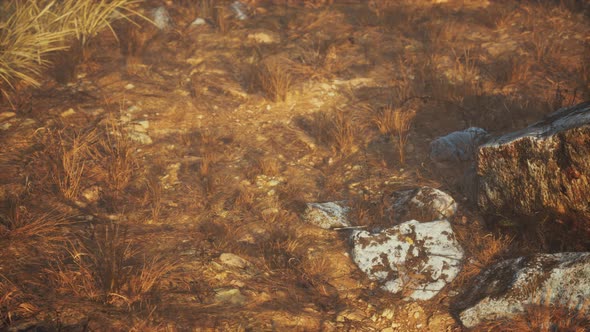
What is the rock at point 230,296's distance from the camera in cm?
283

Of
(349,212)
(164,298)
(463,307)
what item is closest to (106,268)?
(164,298)

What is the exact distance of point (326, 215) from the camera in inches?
139

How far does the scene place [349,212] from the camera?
3631 millimetres

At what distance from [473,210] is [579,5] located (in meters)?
3.35

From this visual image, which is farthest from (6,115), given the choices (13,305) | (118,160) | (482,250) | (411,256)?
(482,250)

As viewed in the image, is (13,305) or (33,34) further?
(33,34)

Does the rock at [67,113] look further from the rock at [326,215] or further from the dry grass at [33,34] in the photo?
the rock at [326,215]

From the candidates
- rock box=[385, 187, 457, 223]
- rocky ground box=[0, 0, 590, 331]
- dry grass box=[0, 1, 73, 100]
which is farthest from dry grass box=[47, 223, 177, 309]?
dry grass box=[0, 1, 73, 100]

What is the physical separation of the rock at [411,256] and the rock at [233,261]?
2.33ft

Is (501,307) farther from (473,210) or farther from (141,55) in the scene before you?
(141,55)

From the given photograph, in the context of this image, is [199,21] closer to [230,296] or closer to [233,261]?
[233,261]

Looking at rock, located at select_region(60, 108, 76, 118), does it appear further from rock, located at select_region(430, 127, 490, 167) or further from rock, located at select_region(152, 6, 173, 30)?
rock, located at select_region(430, 127, 490, 167)

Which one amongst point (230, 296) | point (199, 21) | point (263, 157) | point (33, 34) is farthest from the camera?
point (199, 21)

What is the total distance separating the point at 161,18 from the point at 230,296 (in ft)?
12.3
